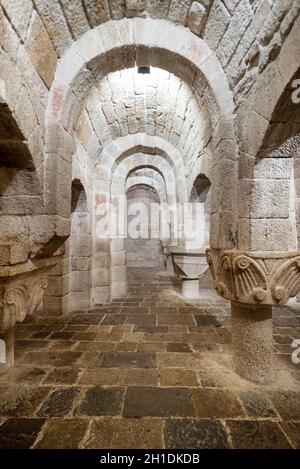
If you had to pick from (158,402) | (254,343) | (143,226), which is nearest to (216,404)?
(158,402)

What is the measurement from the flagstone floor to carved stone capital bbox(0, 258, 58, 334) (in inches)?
21.7

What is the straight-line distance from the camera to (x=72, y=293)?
4.52 meters

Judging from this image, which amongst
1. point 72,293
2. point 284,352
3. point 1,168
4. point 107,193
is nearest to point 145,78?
point 107,193

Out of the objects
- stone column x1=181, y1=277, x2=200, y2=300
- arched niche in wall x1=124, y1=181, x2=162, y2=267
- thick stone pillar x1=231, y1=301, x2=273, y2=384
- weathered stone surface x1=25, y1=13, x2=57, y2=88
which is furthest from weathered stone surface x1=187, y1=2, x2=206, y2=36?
arched niche in wall x1=124, y1=181, x2=162, y2=267

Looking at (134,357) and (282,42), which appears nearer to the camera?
(282,42)

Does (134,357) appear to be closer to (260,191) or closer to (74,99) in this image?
(260,191)

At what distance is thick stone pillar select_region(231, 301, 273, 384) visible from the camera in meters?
2.18

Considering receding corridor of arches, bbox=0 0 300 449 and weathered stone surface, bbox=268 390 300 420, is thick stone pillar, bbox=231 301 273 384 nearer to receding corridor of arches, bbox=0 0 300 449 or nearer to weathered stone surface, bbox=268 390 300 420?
receding corridor of arches, bbox=0 0 300 449

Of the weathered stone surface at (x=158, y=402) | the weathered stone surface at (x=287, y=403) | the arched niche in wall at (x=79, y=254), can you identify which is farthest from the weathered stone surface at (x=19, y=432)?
the arched niche in wall at (x=79, y=254)

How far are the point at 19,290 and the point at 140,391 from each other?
128 centimetres

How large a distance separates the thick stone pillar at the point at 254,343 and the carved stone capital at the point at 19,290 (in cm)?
186

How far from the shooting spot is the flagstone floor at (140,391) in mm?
1562

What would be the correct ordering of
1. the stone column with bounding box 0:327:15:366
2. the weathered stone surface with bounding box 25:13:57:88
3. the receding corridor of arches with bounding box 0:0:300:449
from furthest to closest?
the stone column with bounding box 0:327:15:366 < the weathered stone surface with bounding box 25:13:57:88 < the receding corridor of arches with bounding box 0:0:300:449

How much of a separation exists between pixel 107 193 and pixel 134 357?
3366 mm
